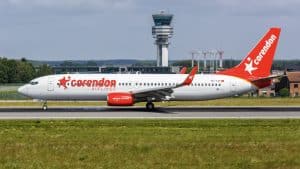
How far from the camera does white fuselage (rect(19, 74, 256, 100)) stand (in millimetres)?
48594

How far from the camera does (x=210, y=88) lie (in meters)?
50.5

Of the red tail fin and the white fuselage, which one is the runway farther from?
the red tail fin

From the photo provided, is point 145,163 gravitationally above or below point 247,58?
below

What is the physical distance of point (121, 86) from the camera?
161ft

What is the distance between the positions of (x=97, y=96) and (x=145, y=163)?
31.1m

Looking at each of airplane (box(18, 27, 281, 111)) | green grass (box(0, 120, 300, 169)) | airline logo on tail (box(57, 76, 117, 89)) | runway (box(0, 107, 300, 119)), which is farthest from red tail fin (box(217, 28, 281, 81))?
green grass (box(0, 120, 300, 169))

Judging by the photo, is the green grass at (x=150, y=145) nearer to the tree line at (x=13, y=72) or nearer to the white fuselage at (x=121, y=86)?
the white fuselage at (x=121, y=86)

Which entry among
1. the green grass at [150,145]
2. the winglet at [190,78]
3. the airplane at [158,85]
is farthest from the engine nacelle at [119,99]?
the green grass at [150,145]

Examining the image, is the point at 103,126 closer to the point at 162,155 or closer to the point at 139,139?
the point at 139,139

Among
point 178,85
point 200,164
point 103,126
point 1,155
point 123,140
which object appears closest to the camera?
point 200,164

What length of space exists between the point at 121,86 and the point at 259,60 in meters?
12.0

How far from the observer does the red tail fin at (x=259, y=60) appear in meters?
51.2

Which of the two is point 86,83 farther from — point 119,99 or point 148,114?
point 148,114

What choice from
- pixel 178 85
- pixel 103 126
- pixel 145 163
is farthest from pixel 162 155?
pixel 178 85
